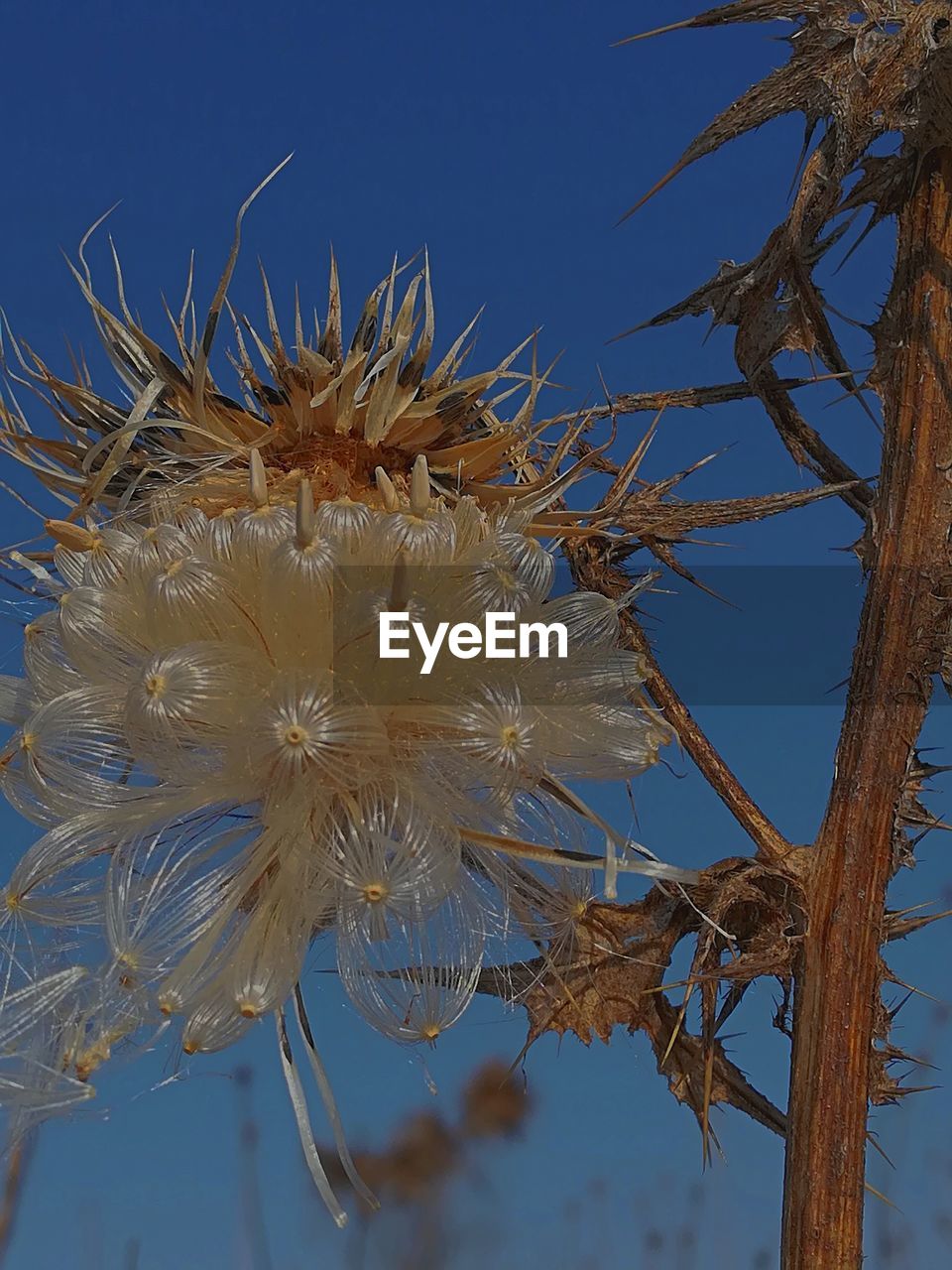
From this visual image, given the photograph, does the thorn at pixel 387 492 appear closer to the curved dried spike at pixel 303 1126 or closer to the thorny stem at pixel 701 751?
the thorny stem at pixel 701 751

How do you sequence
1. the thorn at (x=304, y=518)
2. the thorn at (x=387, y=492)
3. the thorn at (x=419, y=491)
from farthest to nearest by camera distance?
the thorn at (x=387, y=492), the thorn at (x=419, y=491), the thorn at (x=304, y=518)

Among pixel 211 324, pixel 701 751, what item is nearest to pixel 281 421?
pixel 211 324

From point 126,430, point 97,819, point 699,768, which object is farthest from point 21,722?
point 699,768

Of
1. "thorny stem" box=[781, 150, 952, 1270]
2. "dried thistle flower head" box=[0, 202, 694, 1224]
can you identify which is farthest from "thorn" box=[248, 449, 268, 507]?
"thorny stem" box=[781, 150, 952, 1270]

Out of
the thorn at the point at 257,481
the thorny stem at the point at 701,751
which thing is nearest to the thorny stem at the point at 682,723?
the thorny stem at the point at 701,751

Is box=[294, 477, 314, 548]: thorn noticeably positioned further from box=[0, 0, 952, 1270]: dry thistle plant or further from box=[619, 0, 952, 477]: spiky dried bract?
box=[619, 0, 952, 477]: spiky dried bract

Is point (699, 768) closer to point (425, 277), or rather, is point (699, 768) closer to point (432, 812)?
point (432, 812)
